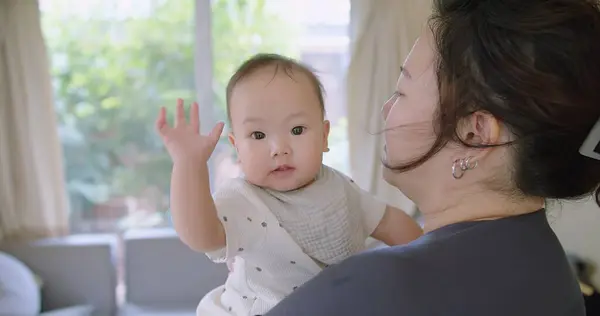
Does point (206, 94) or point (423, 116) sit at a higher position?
point (423, 116)

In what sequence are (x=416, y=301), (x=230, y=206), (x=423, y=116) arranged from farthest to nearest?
1. (x=230, y=206)
2. (x=423, y=116)
3. (x=416, y=301)

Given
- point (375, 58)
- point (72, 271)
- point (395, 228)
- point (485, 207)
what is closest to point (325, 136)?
point (395, 228)

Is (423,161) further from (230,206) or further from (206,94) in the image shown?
(206,94)

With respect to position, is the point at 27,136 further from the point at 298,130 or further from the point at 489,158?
the point at 489,158

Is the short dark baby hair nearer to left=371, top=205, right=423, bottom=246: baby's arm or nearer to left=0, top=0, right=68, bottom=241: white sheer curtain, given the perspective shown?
left=371, top=205, right=423, bottom=246: baby's arm

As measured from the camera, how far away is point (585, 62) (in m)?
0.66

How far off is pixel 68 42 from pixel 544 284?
2829mm

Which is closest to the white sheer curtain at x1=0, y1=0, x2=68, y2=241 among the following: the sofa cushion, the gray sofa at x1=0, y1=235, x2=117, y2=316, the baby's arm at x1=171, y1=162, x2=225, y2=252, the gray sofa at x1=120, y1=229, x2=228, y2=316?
the gray sofa at x1=0, y1=235, x2=117, y2=316

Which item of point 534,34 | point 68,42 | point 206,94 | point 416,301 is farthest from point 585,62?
point 68,42

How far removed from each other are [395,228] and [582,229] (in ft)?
4.54

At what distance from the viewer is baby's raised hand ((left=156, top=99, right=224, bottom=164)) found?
0.85m

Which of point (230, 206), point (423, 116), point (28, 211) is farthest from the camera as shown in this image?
point (28, 211)

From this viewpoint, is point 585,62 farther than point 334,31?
No

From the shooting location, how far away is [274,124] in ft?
3.14
